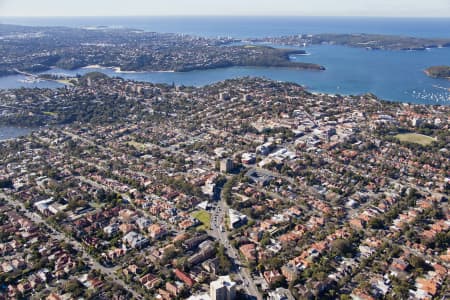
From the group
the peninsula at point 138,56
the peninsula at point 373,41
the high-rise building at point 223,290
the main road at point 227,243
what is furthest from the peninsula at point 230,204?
the peninsula at point 373,41

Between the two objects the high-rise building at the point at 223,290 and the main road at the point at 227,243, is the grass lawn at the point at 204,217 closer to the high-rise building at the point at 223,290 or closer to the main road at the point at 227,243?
the main road at the point at 227,243

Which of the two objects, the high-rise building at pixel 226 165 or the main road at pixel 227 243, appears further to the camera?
the high-rise building at pixel 226 165

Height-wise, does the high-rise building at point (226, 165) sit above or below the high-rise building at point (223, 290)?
above

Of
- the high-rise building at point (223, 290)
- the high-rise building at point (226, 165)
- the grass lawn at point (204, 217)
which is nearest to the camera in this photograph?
the high-rise building at point (223, 290)

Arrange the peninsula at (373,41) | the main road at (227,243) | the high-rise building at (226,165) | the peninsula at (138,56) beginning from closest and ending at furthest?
1. the main road at (227,243)
2. the high-rise building at (226,165)
3. the peninsula at (138,56)
4. the peninsula at (373,41)

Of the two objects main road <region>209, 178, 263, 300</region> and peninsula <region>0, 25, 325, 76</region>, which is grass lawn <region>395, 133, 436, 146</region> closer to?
main road <region>209, 178, 263, 300</region>

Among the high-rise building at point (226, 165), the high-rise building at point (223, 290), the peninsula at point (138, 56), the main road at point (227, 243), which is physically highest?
the peninsula at point (138, 56)
